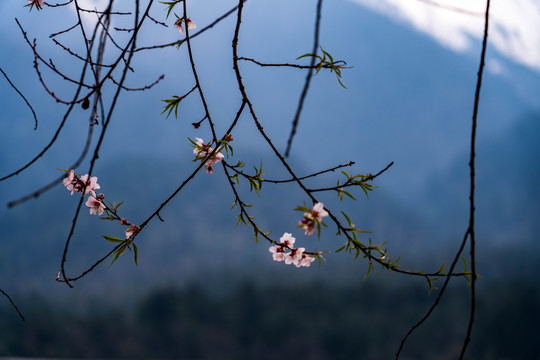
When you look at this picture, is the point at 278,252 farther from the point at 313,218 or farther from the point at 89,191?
the point at 89,191

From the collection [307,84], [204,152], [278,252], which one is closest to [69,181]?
[204,152]

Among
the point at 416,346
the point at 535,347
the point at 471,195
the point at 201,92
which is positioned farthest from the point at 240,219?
the point at 535,347

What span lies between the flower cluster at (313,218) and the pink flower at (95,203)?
451 mm

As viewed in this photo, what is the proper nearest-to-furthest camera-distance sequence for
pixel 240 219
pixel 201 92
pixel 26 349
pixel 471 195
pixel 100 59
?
1. pixel 471 195
2. pixel 100 59
3. pixel 201 92
4. pixel 240 219
5. pixel 26 349

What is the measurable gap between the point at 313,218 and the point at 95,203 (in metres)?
0.49

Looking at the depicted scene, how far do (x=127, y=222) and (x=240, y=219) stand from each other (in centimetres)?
22

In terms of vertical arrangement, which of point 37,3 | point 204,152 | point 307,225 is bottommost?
point 307,225

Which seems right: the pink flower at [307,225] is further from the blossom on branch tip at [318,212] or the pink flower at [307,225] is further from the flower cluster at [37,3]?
the flower cluster at [37,3]

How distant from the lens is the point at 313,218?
2.46 feet

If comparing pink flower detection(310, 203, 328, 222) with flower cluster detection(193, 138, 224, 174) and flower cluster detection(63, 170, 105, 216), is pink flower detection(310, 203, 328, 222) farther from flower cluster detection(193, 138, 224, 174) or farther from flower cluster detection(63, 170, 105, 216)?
flower cluster detection(63, 170, 105, 216)

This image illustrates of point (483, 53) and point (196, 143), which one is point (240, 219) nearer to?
point (196, 143)

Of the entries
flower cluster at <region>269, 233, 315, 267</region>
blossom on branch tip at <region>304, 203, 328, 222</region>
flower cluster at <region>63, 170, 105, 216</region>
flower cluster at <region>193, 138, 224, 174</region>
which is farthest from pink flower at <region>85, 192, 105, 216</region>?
blossom on branch tip at <region>304, 203, 328, 222</region>

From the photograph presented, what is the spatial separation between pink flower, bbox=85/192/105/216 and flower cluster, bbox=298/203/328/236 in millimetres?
451

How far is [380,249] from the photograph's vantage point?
795mm
